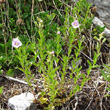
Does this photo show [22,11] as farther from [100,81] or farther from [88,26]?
[100,81]

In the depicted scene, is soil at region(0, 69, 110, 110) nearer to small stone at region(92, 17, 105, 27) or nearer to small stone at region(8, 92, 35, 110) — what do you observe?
small stone at region(8, 92, 35, 110)

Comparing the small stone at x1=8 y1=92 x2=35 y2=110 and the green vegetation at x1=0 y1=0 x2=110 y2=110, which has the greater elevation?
the green vegetation at x1=0 y1=0 x2=110 y2=110

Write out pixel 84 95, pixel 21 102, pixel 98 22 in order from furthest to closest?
pixel 98 22, pixel 84 95, pixel 21 102

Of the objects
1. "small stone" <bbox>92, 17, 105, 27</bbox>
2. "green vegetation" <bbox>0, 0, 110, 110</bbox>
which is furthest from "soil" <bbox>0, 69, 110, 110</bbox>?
"small stone" <bbox>92, 17, 105, 27</bbox>

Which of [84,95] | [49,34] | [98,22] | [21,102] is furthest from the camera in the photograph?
[98,22]

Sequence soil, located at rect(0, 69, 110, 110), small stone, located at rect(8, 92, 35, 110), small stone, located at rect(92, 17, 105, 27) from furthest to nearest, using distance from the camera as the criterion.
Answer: small stone, located at rect(92, 17, 105, 27) → soil, located at rect(0, 69, 110, 110) → small stone, located at rect(8, 92, 35, 110)

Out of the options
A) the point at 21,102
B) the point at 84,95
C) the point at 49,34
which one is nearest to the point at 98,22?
the point at 49,34

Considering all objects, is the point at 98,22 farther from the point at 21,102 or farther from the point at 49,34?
the point at 21,102

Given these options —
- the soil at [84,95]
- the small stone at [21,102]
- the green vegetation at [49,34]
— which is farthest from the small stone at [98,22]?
the small stone at [21,102]
